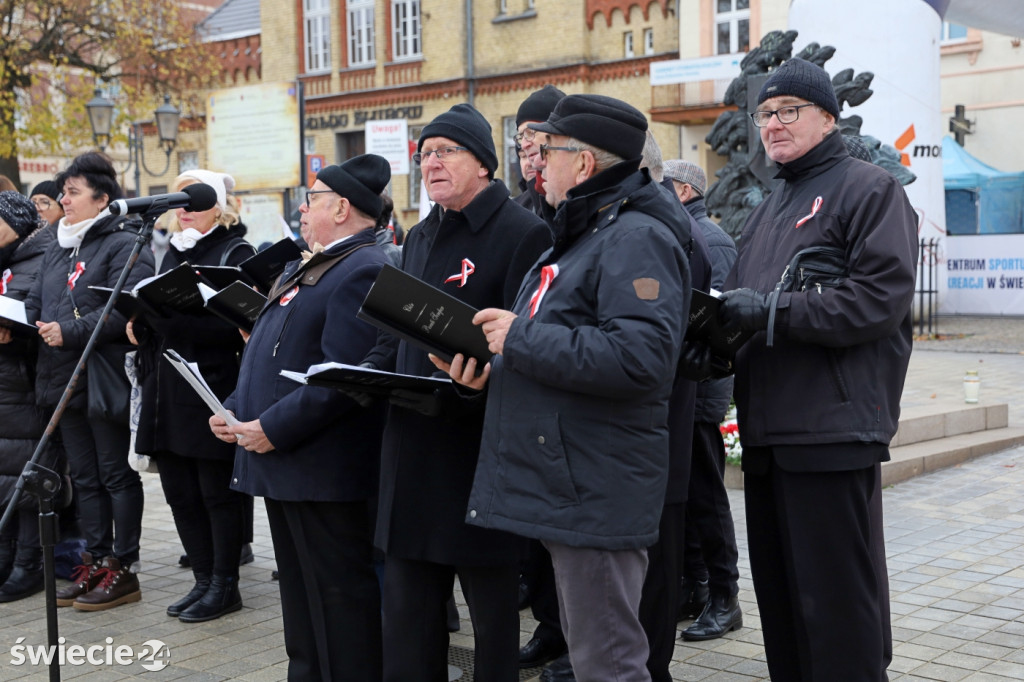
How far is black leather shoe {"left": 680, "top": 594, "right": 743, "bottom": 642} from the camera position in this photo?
16.7 ft

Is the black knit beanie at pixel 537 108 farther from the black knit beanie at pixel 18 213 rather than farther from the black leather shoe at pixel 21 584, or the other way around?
the black leather shoe at pixel 21 584

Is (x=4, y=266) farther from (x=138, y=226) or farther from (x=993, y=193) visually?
(x=993, y=193)

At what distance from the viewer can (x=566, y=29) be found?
97.0 ft

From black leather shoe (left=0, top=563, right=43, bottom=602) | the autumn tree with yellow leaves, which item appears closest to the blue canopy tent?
the autumn tree with yellow leaves

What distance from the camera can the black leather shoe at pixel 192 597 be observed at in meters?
5.65

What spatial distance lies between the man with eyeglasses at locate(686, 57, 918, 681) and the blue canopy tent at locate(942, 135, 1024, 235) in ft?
66.2

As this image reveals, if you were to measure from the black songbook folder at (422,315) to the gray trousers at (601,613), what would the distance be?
607mm

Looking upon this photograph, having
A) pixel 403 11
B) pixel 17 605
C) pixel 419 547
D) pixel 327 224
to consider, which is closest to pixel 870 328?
pixel 419 547

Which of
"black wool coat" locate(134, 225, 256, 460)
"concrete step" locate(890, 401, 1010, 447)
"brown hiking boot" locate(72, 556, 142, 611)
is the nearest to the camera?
"black wool coat" locate(134, 225, 256, 460)

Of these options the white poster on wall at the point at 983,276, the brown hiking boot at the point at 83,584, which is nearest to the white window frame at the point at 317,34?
the white poster on wall at the point at 983,276

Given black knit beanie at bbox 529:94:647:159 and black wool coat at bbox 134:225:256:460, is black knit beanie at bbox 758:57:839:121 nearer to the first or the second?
black knit beanie at bbox 529:94:647:159

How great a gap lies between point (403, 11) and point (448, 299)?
104 feet

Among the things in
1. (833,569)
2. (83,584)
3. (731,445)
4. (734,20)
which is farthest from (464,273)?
(734,20)

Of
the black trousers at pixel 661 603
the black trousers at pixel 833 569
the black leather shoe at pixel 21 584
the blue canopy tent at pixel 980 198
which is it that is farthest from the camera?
the blue canopy tent at pixel 980 198
